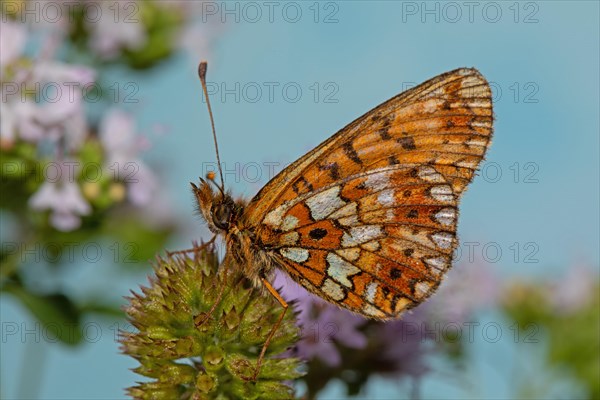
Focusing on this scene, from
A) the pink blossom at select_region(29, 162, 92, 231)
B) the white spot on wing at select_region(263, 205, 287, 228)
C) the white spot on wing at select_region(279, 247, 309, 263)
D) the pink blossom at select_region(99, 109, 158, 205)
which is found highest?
the pink blossom at select_region(99, 109, 158, 205)

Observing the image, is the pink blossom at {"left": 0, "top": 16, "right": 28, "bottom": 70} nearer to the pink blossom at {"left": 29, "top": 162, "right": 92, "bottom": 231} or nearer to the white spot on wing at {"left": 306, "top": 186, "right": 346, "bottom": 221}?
the pink blossom at {"left": 29, "top": 162, "right": 92, "bottom": 231}

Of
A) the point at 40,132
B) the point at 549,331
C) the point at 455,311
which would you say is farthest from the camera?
the point at 549,331

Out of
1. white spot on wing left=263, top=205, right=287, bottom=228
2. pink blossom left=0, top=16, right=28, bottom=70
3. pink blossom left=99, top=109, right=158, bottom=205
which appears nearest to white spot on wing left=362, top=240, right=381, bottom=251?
white spot on wing left=263, top=205, right=287, bottom=228

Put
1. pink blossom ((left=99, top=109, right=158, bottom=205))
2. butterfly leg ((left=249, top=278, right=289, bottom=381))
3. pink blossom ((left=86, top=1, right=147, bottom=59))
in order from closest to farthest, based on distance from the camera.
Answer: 1. butterfly leg ((left=249, top=278, right=289, bottom=381))
2. pink blossom ((left=99, top=109, right=158, bottom=205))
3. pink blossom ((left=86, top=1, right=147, bottom=59))

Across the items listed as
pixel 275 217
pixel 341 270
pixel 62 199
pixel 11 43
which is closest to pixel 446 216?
pixel 341 270

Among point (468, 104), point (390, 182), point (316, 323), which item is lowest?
point (316, 323)

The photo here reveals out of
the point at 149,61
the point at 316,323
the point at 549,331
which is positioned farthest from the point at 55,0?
the point at 549,331

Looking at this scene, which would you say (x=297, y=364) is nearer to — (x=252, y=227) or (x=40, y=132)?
(x=252, y=227)

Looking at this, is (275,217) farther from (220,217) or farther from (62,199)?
(62,199)
